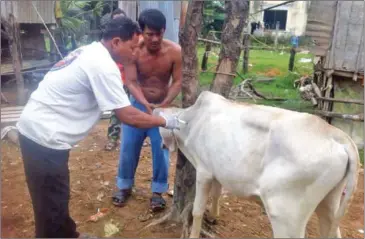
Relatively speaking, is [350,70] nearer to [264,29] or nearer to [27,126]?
[27,126]

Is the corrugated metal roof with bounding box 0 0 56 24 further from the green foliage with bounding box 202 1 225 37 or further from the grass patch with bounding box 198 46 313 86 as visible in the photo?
the green foliage with bounding box 202 1 225 37

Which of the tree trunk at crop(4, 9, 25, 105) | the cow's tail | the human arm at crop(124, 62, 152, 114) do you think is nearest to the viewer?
the cow's tail

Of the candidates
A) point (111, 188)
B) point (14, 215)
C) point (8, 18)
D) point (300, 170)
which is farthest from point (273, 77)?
point (300, 170)

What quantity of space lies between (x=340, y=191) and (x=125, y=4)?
667 cm

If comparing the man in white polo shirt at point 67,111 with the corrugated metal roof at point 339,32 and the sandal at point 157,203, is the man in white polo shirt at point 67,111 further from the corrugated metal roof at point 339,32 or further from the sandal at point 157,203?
the corrugated metal roof at point 339,32

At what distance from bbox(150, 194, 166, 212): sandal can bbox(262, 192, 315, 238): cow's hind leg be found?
72.1 inches

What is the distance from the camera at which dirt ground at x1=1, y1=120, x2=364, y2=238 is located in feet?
13.7

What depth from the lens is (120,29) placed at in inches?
→ 123

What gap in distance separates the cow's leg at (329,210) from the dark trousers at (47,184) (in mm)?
1764

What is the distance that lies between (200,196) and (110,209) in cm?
141

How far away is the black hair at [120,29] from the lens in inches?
123

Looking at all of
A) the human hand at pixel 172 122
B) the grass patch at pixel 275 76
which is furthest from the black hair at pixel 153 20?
the grass patch at pixel 275 76

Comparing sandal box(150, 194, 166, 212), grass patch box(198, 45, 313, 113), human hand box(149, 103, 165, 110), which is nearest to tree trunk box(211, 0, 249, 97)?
human hand box(149, 103, 165, 110)

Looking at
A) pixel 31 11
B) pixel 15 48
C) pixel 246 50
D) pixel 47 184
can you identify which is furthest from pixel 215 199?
pixel 246 50
